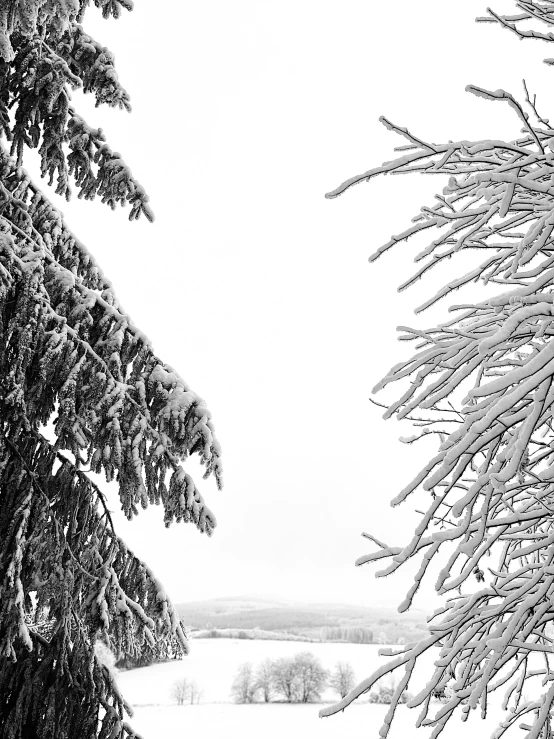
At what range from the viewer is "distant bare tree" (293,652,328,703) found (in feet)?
156

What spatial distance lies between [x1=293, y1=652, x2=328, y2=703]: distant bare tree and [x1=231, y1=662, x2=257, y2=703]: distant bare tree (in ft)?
12.0

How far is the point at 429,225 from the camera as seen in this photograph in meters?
2.33

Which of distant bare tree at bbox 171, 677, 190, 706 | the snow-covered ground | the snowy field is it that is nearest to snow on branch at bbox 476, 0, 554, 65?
the snowy field

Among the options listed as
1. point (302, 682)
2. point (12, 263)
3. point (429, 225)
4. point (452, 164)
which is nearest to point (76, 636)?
point (12, 263)

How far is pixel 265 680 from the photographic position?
47.9 meters

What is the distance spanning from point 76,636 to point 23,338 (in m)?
1.75

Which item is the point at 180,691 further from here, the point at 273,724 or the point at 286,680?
the point at 273,724

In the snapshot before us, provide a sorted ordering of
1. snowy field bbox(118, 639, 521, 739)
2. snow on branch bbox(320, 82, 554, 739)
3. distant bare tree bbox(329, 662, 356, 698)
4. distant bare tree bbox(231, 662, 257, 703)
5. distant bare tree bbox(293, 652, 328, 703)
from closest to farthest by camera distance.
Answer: snow on branch bbox(320, 82, 554, 739)
snowy field bbox(118, 639, 521, 739)
distant bare tree bbox(231, 662, 257, 703)
distant bare tree bbox(329, 662, 356, 698)
distant bare tree bbox(293, 652, 328, 703)

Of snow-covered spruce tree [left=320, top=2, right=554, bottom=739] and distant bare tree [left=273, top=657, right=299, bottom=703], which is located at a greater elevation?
snow-covered spruce tree [left=320, top=2, right=554, bottom=739]

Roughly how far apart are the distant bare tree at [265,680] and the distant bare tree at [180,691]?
18.6 ft

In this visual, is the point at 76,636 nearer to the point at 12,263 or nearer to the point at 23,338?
the point at 23,338

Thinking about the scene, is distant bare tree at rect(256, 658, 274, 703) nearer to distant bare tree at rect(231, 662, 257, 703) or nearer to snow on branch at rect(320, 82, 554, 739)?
distant bare tree at rect(231, 662, 257, 703)

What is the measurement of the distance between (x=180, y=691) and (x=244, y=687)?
5.00m

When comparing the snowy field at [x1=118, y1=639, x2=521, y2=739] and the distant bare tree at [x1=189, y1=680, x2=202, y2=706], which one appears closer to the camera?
the snowy field at [x1=118, y1=639, x2=521, y2=739]
